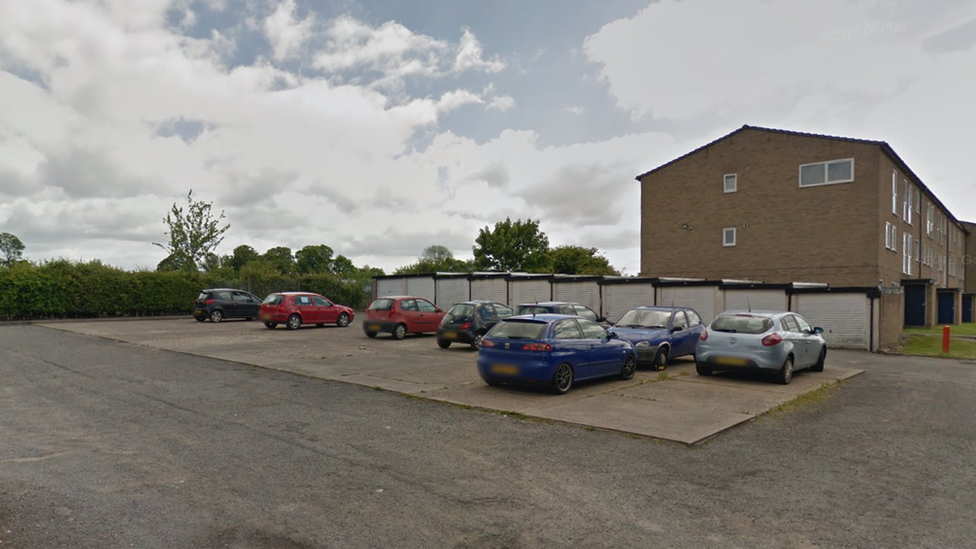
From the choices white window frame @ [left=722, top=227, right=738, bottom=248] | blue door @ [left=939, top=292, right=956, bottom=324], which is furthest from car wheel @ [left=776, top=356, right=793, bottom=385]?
blue door @ [left=939, top=292, right=956, bottom=324]

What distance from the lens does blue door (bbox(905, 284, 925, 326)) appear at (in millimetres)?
34312

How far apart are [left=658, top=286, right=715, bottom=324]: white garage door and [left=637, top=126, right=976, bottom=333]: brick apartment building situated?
35.6 ft

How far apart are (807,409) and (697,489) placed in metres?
4.94

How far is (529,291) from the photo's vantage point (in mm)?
27047

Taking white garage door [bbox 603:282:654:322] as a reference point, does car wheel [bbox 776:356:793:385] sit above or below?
below

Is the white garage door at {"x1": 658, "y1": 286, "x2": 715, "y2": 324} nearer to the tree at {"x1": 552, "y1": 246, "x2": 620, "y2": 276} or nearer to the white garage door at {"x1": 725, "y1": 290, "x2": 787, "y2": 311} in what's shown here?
the white garage door at {"x1": 725, "y1": 290, "x2": 787, "y2": 311}

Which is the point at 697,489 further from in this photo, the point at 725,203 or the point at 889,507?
the point at 725,203

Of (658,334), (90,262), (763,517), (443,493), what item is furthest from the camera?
(90,262)

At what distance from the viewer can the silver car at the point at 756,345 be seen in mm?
11539

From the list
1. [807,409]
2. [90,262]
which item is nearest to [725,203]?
[807,409]

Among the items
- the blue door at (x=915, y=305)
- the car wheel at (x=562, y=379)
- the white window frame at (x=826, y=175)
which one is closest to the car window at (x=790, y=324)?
the car wheel at (x=562, y=379)

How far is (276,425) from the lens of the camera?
7.70 metres

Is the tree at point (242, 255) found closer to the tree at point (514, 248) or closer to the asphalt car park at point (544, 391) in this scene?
the tree at point (514, 248)

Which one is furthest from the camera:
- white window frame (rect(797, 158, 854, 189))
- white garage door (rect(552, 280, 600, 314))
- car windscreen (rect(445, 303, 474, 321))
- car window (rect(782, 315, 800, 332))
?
white window frame (rect(797, 158, 854, 189))
